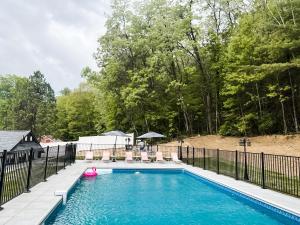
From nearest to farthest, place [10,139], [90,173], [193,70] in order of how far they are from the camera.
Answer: [90,173], [10,139], [193,70]

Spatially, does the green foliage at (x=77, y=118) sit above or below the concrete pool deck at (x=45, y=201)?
above

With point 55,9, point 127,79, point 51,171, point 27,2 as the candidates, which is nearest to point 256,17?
A: point 127,79

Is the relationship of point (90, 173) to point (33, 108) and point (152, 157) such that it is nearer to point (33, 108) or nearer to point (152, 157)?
point (152, 157)

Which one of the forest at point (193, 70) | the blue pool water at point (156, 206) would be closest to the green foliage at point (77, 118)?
the forest at point (193, 70)

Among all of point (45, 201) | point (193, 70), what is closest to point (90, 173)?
point (45, 201)

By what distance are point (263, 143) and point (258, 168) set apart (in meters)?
9.41

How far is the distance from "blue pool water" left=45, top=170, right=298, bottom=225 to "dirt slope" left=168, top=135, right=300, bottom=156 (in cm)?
709

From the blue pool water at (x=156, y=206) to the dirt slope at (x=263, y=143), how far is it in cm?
709

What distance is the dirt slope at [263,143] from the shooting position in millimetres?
15659

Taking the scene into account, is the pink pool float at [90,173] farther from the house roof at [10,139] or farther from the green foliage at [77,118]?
the green foliage at [77,118]

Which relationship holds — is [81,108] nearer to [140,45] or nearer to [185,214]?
[140,45]

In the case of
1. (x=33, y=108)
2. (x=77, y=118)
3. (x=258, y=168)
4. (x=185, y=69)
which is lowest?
(x=258, y=168)

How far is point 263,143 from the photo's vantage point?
1792 cm

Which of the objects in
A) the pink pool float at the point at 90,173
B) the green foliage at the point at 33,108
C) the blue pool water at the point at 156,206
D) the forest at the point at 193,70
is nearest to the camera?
the blue pool water at the point at 156,206
